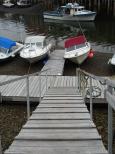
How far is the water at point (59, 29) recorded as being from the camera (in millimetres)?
28688

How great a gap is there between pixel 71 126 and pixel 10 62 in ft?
47.3

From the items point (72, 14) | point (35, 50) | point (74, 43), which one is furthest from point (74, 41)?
point (72, 14)

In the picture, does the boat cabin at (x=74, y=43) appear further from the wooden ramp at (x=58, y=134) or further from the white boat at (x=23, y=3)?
the white boat at (x=23, y=3)

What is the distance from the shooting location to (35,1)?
2158 inches

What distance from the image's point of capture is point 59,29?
113 feet

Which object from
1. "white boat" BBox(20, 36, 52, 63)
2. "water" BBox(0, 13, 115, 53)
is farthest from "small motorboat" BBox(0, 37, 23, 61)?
"water" BBox(0, 13, 115, 53)

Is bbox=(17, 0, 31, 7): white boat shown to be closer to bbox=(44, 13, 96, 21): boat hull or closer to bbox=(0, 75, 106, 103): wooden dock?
bbox=(44, 13, 96, 21): boat hull

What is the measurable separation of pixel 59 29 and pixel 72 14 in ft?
17.1

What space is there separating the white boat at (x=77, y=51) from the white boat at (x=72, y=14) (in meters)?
19.7

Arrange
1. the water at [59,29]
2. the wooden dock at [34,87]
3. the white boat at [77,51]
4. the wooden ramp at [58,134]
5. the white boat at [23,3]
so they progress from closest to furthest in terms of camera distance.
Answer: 1. the wooden ramp at [58,134]
2. the wooden dock at [34,87]
3. the white boat at [77,51]
4. the water at [59,29]
5. the white boat at [23,3]

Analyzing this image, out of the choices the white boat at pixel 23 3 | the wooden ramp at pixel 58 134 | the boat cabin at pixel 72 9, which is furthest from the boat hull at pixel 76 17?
the wooden ramp at pixel 58 134

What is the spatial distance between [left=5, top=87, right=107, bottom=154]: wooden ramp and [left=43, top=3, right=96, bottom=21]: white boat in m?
32.3

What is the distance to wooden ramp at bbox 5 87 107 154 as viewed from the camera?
4.40 m

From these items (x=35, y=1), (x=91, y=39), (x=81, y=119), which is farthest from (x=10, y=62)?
(x=35, y=1)
